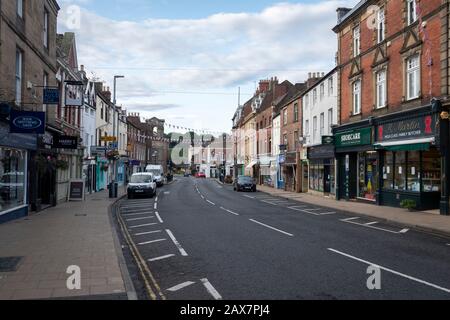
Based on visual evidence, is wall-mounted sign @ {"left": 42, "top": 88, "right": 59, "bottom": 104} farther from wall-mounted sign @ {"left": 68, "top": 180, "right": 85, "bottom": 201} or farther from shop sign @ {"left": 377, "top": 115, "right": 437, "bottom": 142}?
shop sign @ {"left": 377, "top": 115, "right": 437, "bottom": 142}

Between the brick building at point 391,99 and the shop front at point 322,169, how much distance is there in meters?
1.44

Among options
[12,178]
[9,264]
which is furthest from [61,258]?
[12,178]

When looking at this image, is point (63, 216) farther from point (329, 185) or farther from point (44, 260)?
point (329, 185)

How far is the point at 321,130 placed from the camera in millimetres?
33781

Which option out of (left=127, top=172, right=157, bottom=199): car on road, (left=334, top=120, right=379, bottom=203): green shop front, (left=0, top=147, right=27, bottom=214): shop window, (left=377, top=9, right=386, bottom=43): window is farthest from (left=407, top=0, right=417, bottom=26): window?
(left=127, top=172, right=157, bottom=199): car on road

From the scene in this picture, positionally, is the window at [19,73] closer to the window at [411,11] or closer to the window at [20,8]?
the window at [20,8]

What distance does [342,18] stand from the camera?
1144 inches

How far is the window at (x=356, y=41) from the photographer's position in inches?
1061

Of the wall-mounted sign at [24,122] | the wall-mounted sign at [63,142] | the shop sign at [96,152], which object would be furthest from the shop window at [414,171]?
the shop sign at [96,152]

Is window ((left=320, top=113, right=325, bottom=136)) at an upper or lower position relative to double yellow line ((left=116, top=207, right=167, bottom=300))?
upper

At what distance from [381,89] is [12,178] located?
19026 millimetres

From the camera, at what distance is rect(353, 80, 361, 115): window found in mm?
26969

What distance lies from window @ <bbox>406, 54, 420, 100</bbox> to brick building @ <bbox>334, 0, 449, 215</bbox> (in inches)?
1.9

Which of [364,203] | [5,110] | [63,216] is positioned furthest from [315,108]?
[5,110]
